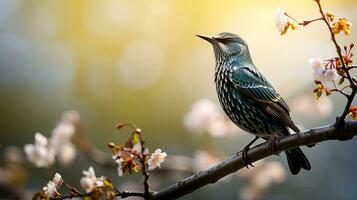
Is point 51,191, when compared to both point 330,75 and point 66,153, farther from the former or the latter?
point 66,153

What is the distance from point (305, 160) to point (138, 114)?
15.1 ft

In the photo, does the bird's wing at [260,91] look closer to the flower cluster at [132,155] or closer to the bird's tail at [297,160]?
the bird's tail at [297,160]

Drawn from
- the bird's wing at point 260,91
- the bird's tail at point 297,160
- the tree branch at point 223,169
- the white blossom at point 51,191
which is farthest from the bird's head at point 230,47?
the white blossom at point 51,191

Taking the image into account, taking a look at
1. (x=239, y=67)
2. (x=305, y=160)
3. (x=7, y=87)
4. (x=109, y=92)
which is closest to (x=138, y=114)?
(x=109, y=92)

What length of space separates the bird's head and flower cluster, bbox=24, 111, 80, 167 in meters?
1.31

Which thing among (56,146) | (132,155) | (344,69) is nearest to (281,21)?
(344,69)

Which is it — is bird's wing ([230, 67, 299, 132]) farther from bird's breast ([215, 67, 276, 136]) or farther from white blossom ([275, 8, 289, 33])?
white blossom ([275, 8, 289, 33])

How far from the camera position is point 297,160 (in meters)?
3.67

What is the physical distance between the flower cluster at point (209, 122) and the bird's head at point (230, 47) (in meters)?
1.50

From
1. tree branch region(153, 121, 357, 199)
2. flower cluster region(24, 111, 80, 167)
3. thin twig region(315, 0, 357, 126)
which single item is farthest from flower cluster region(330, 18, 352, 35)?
flower cluster region(24, 111, 80, 167)

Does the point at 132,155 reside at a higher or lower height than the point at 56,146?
lower

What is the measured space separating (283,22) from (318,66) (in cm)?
24

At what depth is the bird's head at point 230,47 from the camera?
13.6 ft

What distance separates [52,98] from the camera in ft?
28.0
